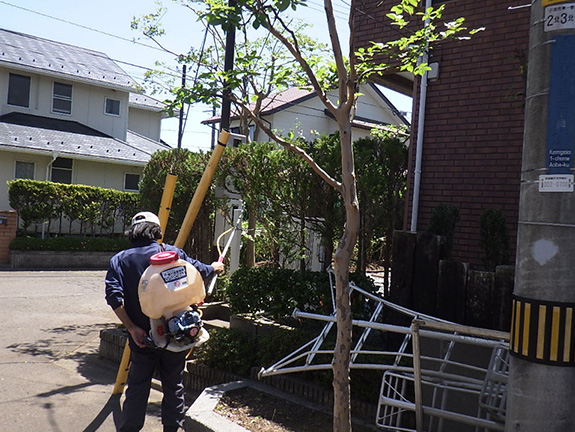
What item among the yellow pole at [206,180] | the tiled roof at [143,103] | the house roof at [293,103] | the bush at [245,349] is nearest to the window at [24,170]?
the tiled roof at [143,103]

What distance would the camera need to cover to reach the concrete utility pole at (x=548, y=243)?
8.15 feet

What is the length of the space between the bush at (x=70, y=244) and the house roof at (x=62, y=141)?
381 cm

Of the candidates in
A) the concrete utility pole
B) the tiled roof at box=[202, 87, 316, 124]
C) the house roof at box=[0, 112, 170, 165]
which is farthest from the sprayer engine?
the tiled roof at box=[202, 87, 316, 124]

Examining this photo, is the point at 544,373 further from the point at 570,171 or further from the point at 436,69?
the point at 436,69

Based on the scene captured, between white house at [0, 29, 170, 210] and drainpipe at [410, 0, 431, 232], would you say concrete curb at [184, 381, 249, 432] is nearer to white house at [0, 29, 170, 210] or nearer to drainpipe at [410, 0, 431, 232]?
drainpipe at [410, 0, 431, 232]

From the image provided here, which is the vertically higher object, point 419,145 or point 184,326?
point 419,145

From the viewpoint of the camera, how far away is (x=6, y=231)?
1586 centimetres

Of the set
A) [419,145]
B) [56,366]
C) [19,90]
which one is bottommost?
[56,366]

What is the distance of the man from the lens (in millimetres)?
4113

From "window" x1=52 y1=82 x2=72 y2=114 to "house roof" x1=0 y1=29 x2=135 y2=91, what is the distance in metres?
0.70

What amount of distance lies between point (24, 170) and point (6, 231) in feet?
14.5

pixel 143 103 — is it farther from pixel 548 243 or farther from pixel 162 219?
pixel 548 243

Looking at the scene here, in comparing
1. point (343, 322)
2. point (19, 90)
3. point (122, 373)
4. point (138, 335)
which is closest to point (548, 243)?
point (343, 322)

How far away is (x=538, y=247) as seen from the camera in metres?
2.53
